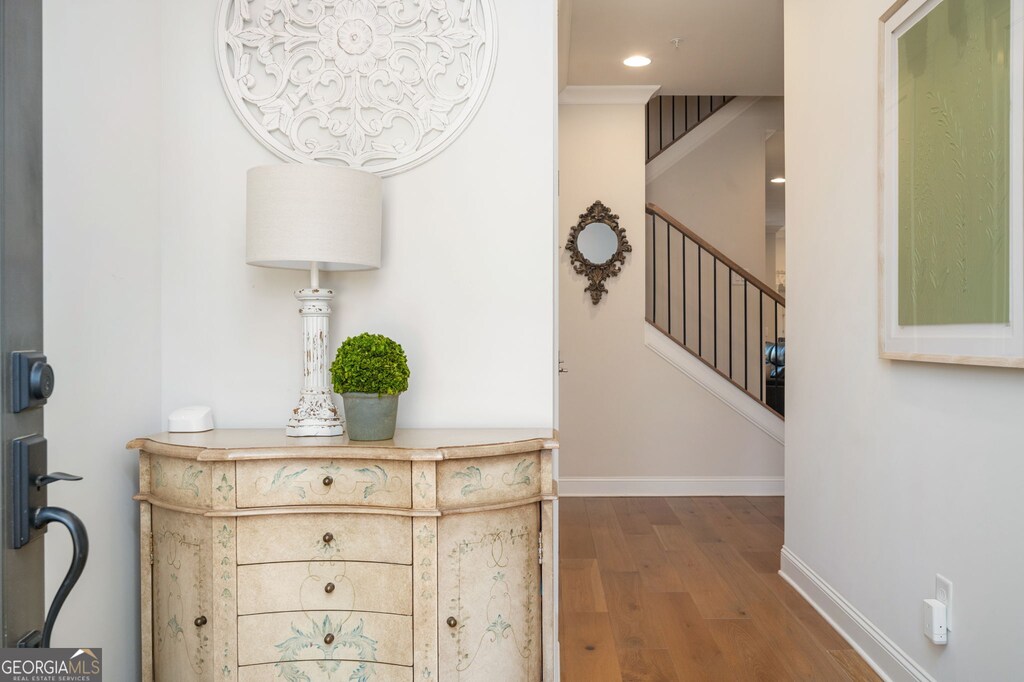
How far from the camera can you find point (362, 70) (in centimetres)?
217

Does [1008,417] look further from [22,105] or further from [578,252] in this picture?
[578,252]

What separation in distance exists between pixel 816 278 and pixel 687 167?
3831 mm

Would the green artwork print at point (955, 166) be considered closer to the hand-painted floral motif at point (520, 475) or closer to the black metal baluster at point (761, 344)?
the hand-painted floral motif at point (520, 475)

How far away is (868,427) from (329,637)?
6.49 feet

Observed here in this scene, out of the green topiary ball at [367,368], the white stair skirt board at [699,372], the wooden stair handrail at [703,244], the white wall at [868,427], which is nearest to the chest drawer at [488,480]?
the green topiary ball at [367,368]

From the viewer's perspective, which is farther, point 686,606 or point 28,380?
point 686,606

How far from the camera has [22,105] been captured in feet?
3.06

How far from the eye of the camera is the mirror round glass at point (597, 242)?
529 cm

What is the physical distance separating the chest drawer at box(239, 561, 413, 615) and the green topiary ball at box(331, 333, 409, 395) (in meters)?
0.43

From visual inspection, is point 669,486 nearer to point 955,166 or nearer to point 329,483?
point 955,166

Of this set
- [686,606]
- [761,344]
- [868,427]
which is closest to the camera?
[868,427]

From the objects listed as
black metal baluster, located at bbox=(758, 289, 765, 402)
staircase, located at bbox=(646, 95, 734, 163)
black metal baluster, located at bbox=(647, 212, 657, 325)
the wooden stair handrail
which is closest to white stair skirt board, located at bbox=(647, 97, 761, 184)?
staircase, located at bbox=(646, 95, 734, 163)

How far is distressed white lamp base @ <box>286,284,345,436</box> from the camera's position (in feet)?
6.43

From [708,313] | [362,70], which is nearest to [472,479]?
[362,70]
